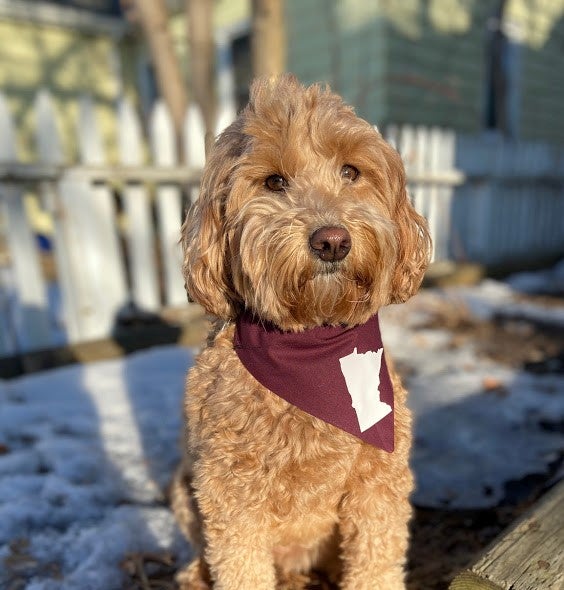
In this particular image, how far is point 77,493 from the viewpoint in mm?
2623

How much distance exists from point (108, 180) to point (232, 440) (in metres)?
3.48

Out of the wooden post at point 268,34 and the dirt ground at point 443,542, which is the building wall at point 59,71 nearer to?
the wooden post at point 268,34

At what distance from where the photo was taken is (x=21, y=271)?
162 inches

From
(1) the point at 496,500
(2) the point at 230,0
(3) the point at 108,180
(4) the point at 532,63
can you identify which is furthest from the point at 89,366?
(4) the point at 532,63

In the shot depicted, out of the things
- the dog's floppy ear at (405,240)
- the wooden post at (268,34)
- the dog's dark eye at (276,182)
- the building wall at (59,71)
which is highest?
the building wall at (59,71)

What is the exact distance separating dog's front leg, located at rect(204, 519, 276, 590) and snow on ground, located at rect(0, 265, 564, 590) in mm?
616

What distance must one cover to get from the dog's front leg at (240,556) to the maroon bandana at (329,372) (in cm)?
48

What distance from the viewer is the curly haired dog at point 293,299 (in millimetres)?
1640

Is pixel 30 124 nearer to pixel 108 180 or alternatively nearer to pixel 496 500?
pixel 108 180

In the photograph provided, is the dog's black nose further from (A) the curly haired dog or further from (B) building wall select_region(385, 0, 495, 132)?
(B) building wall select_region(385, 0, 495, 132)

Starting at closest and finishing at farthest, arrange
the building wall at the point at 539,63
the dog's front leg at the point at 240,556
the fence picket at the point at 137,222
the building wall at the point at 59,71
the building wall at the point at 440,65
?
the dog's front leg at the point at 240,556 < the fence picket at the point at 137,222 < the building wall at the point at 440,65 < the building wall at the point at 539,63 < the building wall at the point at 59,71

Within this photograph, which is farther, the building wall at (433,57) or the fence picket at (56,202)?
the building wall at (433,57)

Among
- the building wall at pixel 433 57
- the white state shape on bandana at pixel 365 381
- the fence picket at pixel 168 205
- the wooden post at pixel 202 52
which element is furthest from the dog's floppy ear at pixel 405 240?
the building wall at pixel 433 57

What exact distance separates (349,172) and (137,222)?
A: 3.46 metres
